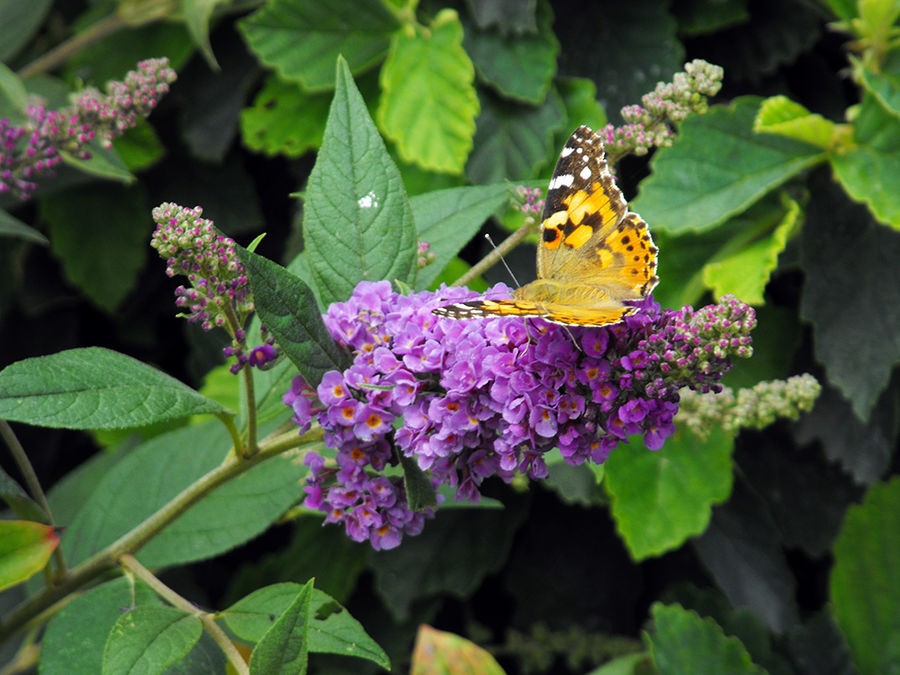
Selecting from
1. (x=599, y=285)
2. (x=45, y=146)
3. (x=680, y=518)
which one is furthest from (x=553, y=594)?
(x=45, y=146)

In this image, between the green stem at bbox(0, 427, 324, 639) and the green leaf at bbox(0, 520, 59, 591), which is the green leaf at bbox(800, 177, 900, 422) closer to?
the green stem at bbox(0, 427, 324, 639)

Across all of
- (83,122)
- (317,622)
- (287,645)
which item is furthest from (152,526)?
(83,122)

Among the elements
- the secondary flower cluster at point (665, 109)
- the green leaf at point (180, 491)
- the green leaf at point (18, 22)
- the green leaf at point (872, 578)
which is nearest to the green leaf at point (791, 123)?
the secondary flower cluster at point (665, 109)

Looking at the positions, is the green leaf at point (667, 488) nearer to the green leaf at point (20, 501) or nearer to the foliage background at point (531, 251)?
the foliage background at point (531, 251)

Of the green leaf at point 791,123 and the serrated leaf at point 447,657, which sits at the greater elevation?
the green leaf at point 791,123

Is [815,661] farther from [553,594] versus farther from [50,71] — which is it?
[50,71]
